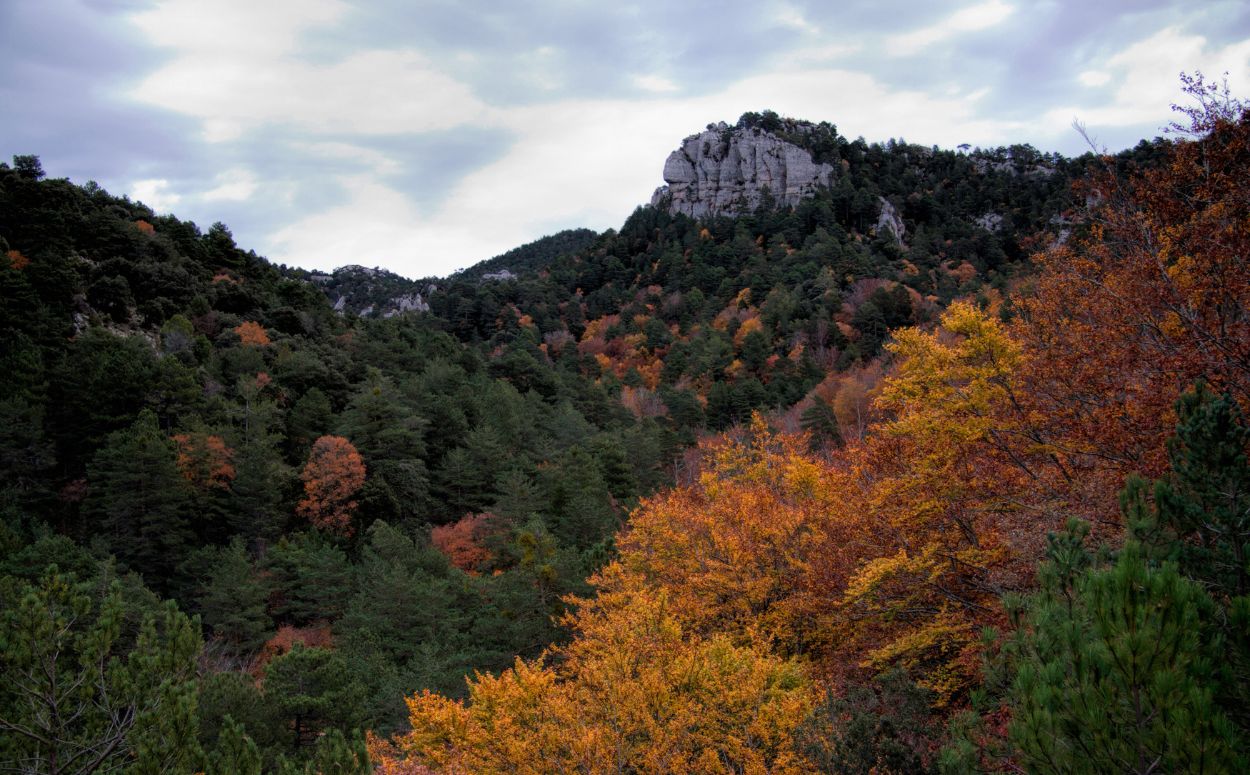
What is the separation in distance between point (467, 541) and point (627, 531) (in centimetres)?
892

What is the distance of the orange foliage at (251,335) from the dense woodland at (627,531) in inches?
12.9

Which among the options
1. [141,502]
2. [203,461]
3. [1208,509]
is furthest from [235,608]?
→ [1208,509]

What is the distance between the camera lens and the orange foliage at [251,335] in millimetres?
46812

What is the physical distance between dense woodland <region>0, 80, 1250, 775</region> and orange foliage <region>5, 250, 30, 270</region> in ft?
3.48

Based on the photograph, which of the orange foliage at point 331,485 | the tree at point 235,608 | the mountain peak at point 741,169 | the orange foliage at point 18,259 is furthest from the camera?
the mountain peak at point 741,169

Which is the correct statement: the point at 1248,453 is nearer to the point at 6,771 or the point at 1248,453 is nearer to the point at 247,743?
the point at 247,743

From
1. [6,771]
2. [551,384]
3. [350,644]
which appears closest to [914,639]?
[6,771]

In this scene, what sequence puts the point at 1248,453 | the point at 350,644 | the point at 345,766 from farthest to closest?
the point at 350,644 → the point at 345,766 → the point at 1248,453

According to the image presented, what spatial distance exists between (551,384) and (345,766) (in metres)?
48.4

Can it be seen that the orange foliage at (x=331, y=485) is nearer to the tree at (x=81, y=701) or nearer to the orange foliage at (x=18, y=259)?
the orange foliage at (x=18, y=259)

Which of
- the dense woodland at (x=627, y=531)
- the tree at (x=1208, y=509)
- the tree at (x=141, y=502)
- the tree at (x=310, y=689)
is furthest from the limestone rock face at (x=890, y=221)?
the tree at (x=1208, y=509)

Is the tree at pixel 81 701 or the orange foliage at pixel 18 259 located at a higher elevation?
the orange foliage at pixel 18 259

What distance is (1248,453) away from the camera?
676cm

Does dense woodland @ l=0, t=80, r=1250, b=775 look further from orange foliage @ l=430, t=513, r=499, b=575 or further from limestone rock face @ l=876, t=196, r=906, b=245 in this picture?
limestone rock face @ l=876, t=196, r=906, b=245
